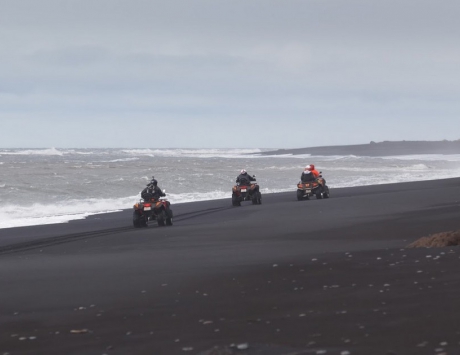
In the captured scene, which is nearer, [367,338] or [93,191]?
[367,338]

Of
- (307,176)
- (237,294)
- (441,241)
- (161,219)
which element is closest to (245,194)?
(307,176)

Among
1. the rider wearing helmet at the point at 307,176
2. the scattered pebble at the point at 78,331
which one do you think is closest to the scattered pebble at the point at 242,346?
the scattered pebble at the point at 78,331

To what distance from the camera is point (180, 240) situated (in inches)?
690

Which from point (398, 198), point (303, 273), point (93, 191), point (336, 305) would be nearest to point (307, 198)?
point (398, 198)

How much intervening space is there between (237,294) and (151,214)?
43.6 ft

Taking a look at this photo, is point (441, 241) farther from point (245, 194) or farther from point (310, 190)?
point (310, 190)

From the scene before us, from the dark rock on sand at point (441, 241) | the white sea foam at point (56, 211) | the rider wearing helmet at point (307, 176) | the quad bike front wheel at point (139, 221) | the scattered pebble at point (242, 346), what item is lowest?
the white sea foam at point (56, 211)

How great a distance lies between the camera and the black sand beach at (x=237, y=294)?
683 cm

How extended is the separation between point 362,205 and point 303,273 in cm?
1609

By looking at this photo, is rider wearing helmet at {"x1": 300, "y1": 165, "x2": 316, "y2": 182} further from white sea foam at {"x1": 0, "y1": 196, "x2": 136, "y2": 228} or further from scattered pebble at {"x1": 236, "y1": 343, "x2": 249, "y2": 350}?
scattered pebble at {"x1": 236, "y1": 343, "x2": 249, "y2": 350}

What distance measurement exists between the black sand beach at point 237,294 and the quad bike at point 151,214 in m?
4.16

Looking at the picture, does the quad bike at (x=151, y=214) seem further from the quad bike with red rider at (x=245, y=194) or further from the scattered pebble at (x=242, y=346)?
the scattered pebble at (x=242, y=346)

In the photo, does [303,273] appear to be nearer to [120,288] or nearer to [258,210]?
[120,288]

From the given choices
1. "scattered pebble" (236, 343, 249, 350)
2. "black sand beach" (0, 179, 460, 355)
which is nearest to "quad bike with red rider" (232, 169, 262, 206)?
"black sand beach" (0, 179, 460, 355)
